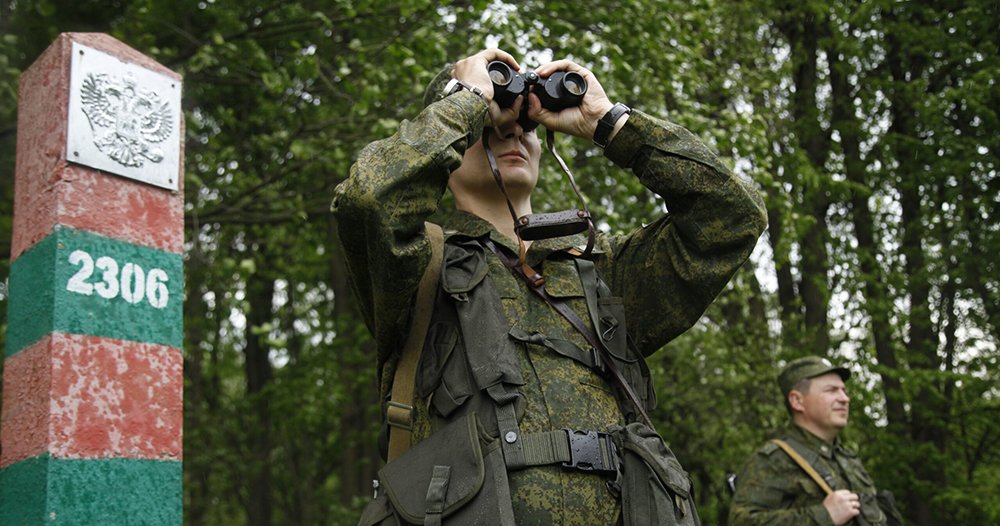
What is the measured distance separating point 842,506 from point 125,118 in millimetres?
4617

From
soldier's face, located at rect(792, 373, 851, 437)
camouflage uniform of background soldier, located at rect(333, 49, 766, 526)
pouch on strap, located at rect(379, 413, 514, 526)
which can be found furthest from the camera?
soldier's face, located at rect(792, 373, 851, 437)

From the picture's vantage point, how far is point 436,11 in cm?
695

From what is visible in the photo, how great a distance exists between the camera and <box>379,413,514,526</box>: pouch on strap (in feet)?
6.82

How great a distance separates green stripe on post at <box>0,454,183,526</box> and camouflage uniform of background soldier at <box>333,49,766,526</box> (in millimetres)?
839

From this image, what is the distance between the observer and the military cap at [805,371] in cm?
618

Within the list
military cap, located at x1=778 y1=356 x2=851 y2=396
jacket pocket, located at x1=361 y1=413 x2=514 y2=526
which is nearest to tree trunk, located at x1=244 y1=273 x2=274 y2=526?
military cap, located at x1=778 y1=356 x2=851 y2=396

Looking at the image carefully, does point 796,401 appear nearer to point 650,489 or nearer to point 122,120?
point 650,489

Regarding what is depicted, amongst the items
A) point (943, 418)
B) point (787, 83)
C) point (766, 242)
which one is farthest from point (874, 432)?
point (787, 83)

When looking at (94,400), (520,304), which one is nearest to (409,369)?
(520,304)

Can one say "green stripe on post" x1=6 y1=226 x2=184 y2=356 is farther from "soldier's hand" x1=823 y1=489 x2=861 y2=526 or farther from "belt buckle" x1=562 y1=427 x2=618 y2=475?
"soldier's hand" x1=823 y1=489 x2=861 y2=526

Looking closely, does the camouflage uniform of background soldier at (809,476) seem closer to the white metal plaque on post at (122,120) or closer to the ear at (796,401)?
the ear at (796,401)

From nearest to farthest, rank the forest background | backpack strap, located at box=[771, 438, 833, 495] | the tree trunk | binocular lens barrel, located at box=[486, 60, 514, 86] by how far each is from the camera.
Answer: binocular lens barrel, located at box=[486, 60, 514, 86] < backpack strap, located at box=[771, 438, 833, 495] < the forest background < the tree trunk

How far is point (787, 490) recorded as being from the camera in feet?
18.5

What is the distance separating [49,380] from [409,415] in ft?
3.75
